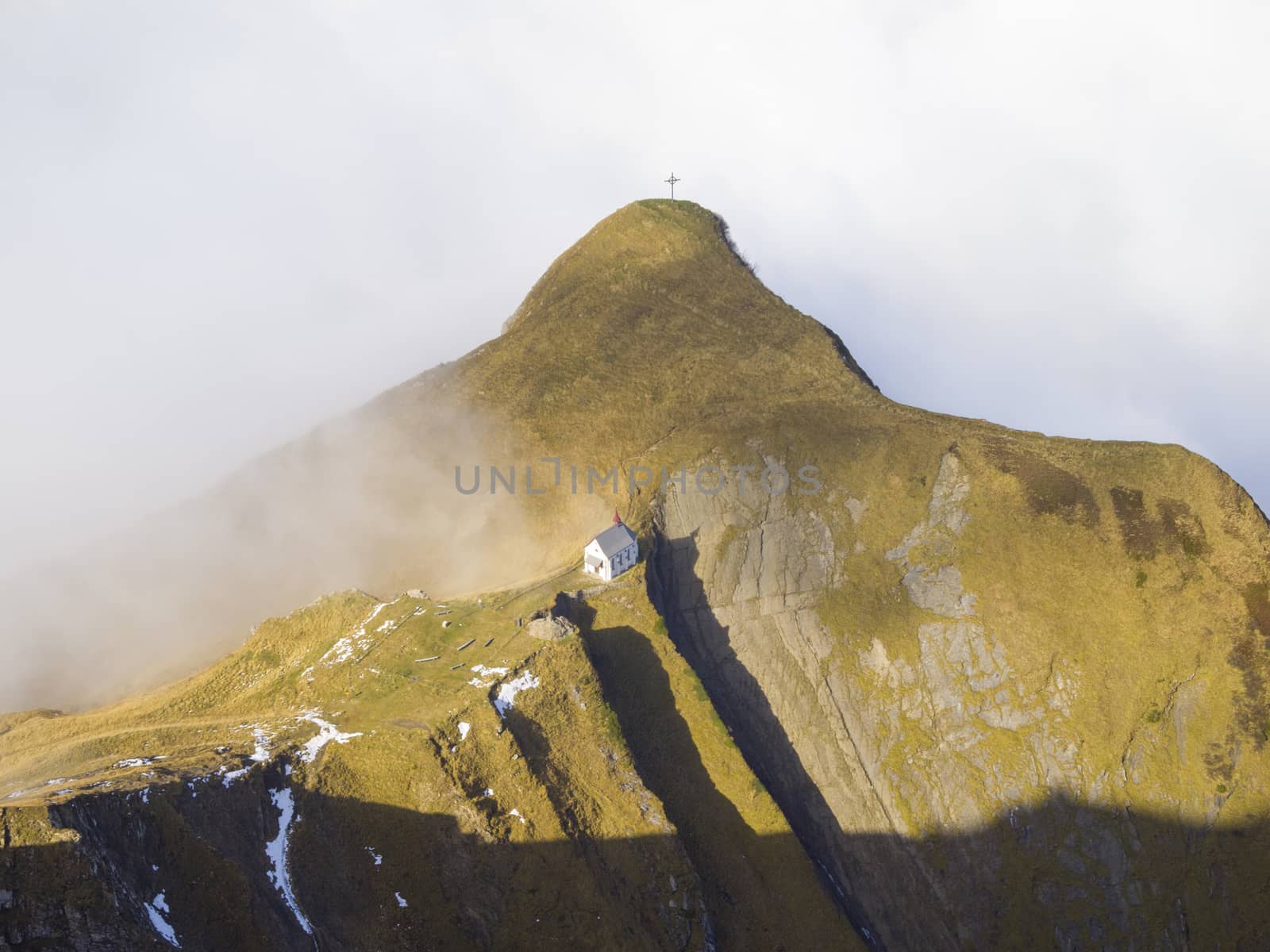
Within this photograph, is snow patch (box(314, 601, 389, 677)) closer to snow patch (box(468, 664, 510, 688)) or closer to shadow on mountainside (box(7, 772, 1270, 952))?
snow patch (box(468, 664, 510, 688))

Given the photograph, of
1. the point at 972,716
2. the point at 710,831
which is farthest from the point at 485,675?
the point at 972,716

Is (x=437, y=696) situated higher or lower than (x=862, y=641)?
higher

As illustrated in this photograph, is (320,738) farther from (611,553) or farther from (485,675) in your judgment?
(611,553)

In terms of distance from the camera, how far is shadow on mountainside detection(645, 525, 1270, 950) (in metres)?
61.4

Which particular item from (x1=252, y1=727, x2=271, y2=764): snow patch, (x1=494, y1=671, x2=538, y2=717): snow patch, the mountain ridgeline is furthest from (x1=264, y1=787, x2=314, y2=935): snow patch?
(x1=494, y1=671, x2=538, y2=717): snow patch

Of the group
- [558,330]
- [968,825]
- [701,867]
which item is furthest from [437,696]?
[558,330]

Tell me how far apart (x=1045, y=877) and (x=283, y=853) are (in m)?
54.8

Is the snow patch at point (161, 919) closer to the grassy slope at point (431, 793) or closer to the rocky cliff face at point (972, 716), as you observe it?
the grassy slope at point (431, 793)

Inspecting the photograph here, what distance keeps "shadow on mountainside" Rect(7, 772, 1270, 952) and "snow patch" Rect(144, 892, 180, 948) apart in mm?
247

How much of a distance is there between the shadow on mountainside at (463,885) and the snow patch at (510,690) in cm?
817

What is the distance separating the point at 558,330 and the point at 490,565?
114 feet

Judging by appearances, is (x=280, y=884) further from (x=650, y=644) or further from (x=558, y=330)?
(x=558, y=330)

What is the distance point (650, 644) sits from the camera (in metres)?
67.3

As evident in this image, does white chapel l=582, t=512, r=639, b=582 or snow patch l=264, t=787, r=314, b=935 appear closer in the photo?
snow patch l=264, t=787, r=314, b=935
